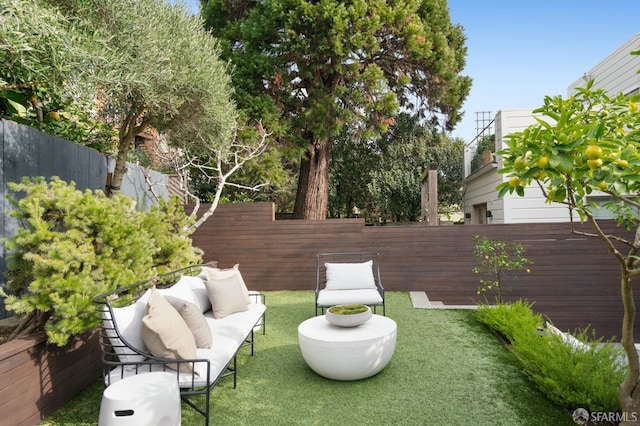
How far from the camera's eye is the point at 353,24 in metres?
7.95

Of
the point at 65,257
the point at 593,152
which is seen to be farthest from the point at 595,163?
the point at 65,257

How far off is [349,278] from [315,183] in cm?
419

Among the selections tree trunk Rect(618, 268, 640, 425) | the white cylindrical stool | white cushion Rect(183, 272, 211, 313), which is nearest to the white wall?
tree trunk Rect(618, 268, 640, 425)

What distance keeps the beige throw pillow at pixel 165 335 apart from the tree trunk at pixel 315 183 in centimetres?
682

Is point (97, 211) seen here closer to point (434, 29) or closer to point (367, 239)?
point (367, 239)

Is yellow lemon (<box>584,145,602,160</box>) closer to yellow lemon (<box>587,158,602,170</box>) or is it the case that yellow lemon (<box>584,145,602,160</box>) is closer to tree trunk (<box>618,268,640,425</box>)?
yellow lemon (<box>587,158,602,170</box>)

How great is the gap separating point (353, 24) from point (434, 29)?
9.37 feet

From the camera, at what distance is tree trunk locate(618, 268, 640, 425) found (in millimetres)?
2030

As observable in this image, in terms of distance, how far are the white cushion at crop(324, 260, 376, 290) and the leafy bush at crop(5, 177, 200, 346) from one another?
2777 mm

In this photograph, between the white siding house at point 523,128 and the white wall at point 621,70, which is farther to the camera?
the white siding house at point 523,128

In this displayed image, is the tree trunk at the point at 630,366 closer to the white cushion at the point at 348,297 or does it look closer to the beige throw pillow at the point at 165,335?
the beige throw pillow at the point at 165,335

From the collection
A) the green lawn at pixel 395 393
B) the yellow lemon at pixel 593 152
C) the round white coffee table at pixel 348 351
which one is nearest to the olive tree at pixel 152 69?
the green lawn at pixel 395 393

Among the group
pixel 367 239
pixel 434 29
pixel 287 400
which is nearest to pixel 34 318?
pixel 287 400

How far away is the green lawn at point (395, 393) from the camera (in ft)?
9.00
